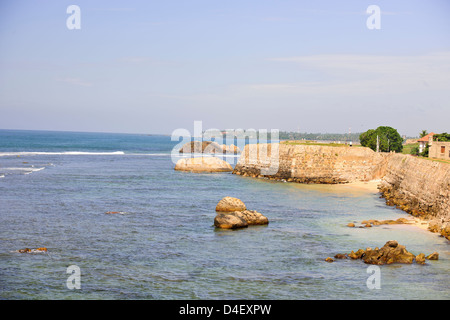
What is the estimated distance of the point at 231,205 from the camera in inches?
1419

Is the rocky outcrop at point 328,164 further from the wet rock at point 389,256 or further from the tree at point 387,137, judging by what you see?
the wet rock at point 389,256

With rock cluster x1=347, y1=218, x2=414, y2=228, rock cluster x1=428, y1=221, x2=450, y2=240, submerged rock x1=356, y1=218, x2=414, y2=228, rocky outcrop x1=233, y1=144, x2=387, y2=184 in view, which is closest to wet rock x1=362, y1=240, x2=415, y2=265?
rock cluster x1=428, y1=221, x2=450, y2=240

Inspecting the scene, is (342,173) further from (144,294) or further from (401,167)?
(144,294)

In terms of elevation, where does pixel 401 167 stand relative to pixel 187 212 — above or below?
above

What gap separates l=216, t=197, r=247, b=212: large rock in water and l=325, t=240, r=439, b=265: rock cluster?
12377 mm

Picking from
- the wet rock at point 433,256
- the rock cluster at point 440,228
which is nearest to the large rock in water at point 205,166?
the rock cluster at point 440,228

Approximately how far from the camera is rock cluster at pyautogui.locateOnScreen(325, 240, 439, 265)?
23.4m

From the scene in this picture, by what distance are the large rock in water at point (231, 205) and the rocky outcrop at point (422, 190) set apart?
13.2 metres

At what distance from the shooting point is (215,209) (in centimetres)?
→ 3794

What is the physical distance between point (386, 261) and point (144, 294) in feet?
39.5

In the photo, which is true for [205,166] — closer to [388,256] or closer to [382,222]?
[382,222]

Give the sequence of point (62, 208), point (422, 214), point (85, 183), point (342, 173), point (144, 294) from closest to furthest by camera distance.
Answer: point (144, 294), point (422, 214), point (62, 208), point (85, 183), point (342, 173)
